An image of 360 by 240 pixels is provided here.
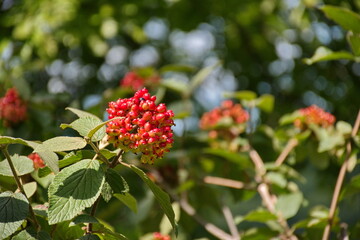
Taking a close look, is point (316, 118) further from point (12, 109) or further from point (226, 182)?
point (12, 109)

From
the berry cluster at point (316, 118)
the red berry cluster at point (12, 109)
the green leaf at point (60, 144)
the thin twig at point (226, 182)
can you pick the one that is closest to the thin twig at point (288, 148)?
the berry cluster at point (316, 118)

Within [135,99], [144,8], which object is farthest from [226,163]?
[144,8]

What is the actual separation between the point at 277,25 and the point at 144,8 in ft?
4.09

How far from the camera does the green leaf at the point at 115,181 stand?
126 cm

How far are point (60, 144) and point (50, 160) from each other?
0.20 feet

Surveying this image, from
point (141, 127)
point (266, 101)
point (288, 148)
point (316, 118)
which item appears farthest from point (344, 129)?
point (141, 127)

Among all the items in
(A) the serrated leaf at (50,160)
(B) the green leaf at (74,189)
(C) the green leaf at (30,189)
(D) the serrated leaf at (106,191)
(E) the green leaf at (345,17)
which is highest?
(E) the green leaf at (345,17)

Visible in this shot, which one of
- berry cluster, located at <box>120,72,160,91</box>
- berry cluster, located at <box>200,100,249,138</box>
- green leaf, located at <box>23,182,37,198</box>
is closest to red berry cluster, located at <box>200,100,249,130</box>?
berry cluster, located at <box>200,100,249,138</box>

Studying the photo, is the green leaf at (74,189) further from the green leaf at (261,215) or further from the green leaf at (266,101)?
the green leaf at (266,101)

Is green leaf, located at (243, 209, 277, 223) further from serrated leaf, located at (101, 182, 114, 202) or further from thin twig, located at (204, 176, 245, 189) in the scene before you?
serrated leaf, located at (101, 182, 114, 202)

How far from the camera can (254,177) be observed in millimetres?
2506

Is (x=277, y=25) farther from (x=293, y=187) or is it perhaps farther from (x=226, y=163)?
(x=293, y=187)

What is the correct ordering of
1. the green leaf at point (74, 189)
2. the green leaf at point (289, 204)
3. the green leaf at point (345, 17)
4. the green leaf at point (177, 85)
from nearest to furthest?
1. the green leaf at point (74, 189)
2. the green leaf at point (345, 17)
3. the green leaf at point (289, 204)
4. the green leaf at point (177, 85)

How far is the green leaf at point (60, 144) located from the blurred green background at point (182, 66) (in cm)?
111
